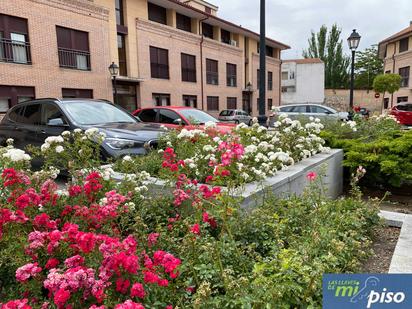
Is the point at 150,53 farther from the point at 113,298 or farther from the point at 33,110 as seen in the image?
the point at 113,298

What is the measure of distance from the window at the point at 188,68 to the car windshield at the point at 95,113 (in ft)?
63.0

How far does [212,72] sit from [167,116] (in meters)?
20.5

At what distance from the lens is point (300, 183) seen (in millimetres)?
4465

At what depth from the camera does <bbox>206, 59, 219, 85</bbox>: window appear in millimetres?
28556

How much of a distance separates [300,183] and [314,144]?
1522mm

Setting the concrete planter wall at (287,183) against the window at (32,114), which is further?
the window at (32,114)

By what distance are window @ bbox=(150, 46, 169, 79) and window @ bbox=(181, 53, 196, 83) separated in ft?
6.88

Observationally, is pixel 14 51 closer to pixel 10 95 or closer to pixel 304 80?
pixel 10 95

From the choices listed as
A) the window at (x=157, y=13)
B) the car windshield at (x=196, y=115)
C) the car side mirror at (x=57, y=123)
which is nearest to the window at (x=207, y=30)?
the window at (x=157, y=13)

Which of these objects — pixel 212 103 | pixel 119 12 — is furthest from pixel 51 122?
pixel 212 103

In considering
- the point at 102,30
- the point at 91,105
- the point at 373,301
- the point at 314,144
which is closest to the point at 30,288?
the point at 373,301

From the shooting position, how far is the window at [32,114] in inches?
285

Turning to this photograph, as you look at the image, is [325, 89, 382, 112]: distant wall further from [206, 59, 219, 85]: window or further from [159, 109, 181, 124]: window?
[159, 109, 181, 124]: window

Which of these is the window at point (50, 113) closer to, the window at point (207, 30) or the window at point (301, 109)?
the window at point (301, 109)
